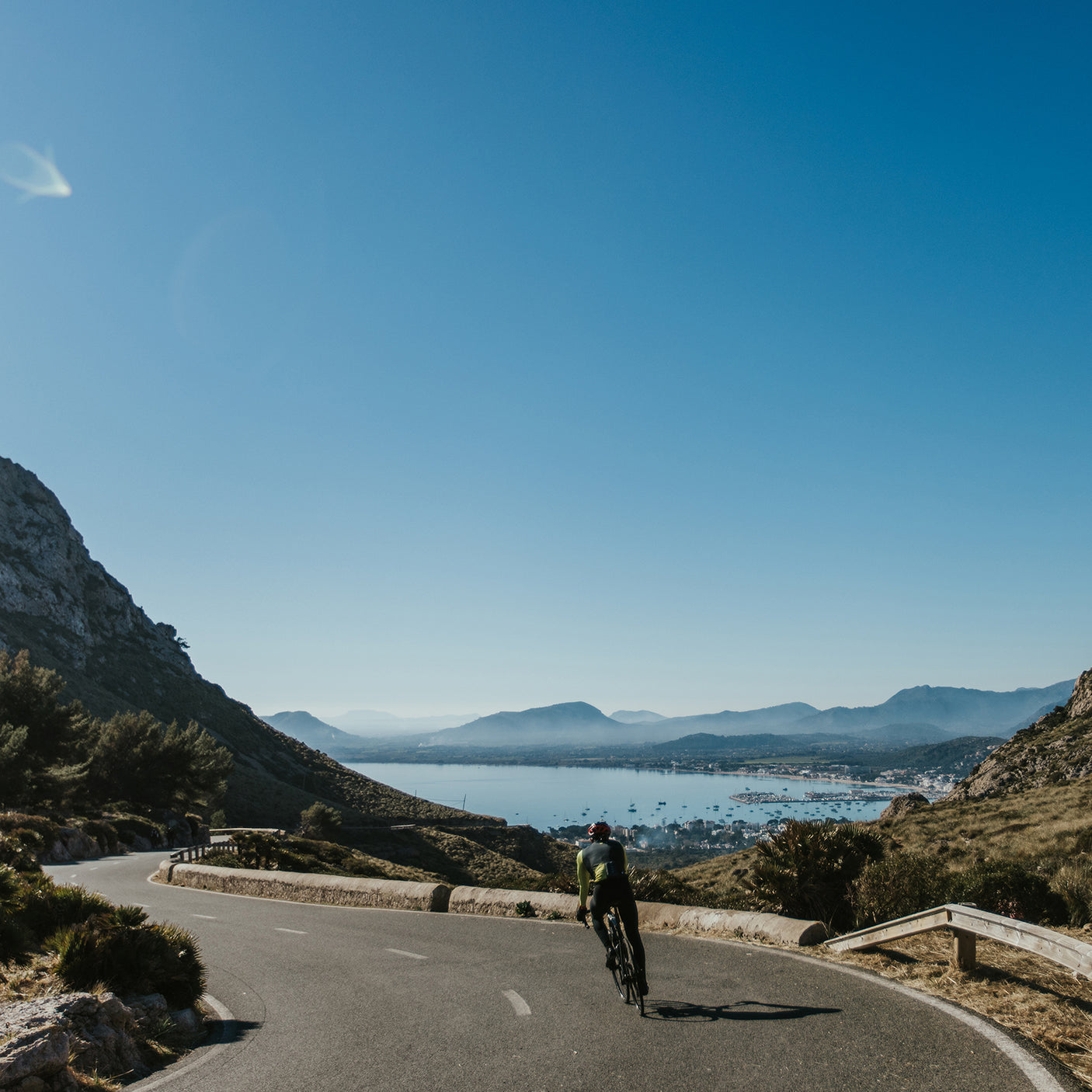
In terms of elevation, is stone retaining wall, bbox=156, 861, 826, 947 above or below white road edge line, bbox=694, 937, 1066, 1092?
below

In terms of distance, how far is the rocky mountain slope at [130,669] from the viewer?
76188 mm

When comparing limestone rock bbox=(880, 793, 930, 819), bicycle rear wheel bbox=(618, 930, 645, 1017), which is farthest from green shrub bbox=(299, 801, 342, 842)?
bicycle rear wheel bbox=(618, 930, 645, 1017)

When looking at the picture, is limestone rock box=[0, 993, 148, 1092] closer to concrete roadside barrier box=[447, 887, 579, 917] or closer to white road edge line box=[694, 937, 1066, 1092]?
white road edge line box=[694, 937, 1066, 1092]

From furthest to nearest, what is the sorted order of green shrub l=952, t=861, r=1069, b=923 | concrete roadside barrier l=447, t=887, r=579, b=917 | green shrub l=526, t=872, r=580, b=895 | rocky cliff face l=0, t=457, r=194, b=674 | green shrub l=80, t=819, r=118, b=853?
rocky cliff face l=0, t=457, r=194, b=674
green shrub l=80, t=819, r=118, b=853
green shrub l=526, t=872, r=580, b=895
concrete roadside barrier l=447, t=887, r=579, b=917
green shrub l=952, t=861, r=1069, b=923

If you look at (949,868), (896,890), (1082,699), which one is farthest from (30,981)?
(1082,699)

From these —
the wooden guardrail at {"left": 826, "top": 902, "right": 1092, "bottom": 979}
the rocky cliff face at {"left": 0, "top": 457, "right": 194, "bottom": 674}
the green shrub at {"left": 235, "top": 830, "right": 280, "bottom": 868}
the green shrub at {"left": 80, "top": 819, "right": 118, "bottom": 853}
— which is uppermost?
the rocky cliff face at {"left": 0, "top": 457, "right": 194, "bottom": 674}

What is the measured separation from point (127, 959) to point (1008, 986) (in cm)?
907

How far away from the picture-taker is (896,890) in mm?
10055

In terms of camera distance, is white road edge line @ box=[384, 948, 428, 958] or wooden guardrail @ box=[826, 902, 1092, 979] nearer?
wooden guardrail @ box=[826, 902, 1092, 979]

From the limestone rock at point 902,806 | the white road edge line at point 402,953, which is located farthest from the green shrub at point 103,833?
the limestone rock at point 902,806

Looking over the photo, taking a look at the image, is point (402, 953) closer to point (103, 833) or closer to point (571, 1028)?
point (571, 1028)

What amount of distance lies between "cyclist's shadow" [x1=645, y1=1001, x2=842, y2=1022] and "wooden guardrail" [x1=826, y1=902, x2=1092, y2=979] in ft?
5.06

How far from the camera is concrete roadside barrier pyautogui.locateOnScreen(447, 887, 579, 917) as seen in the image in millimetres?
12852

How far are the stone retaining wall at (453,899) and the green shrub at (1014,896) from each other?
2.27 m
